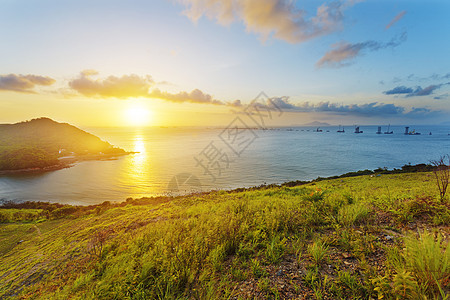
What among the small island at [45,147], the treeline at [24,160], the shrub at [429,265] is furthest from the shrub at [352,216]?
the treeline at [24,160]

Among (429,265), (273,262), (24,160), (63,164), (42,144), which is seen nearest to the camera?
(429,265)

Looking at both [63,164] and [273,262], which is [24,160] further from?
[273,262]

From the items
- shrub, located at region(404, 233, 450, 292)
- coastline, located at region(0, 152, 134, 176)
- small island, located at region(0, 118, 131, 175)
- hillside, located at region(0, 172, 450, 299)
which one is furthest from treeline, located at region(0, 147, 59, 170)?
shrub, located at region(404, 233, 450, 292)

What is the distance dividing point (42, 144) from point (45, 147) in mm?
6789

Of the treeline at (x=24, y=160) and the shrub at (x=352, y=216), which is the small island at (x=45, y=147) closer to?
the treeline at (x=24, y=160)

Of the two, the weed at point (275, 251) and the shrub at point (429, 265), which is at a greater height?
the shrub at point (429, 265)

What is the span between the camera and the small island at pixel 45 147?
53531 millimetres

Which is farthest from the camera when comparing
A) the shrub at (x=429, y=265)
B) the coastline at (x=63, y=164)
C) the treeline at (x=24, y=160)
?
the treeline at (x=24, y=160)

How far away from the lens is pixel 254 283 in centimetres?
332

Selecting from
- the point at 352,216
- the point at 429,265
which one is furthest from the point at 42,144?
the point at 429,265

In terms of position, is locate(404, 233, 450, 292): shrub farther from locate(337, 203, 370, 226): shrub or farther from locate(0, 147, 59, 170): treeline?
locate(0, 147, 59, 170): treeline

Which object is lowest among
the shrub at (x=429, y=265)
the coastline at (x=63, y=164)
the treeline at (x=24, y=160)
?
the coastline at (x=63, y=164)

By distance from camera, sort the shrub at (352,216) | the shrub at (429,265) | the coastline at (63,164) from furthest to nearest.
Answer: the coastline at (63,164) → the shrub at (352,216) → the shrub at (429,265)

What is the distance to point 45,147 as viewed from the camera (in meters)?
75.9
